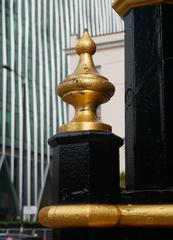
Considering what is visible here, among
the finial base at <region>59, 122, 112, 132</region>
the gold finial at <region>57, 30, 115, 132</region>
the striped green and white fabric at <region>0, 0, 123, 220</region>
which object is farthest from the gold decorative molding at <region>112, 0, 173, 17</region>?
the striped green and white fabric at <region>0, 0, 123, 220</region>

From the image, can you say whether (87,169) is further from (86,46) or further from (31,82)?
(31,82)

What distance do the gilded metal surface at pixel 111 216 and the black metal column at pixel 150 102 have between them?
0.13 m

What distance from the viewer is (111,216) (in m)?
2.95

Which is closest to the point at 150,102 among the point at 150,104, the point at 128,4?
the point at 150,104

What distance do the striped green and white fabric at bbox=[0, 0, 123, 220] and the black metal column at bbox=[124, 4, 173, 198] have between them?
4560 cm

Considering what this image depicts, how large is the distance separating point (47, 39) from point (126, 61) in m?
60.3

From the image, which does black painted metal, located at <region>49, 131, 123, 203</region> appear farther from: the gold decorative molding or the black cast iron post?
the gold decorative molding

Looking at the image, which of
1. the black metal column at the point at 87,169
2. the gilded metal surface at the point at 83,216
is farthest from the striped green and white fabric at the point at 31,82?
the gilded metal surface at the point at 83,216

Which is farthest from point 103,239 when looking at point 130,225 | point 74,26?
point 74,26

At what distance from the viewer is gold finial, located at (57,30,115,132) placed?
3227 mm

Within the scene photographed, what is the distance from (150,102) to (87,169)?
52 cm

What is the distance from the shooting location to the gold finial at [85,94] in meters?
3.23

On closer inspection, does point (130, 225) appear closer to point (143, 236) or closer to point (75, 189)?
point (143, 236)

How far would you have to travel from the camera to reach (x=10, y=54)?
2165 inches
